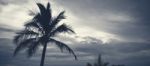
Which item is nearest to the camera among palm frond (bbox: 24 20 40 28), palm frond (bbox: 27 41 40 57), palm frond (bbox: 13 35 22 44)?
palm frond (bbox: 27 41 40 57)

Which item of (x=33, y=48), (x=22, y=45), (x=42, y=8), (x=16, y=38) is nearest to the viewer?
(x=33, y=48)

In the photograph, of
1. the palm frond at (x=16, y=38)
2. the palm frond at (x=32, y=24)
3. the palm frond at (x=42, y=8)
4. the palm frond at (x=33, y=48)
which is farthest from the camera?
the palm frond at (x=42, y=8)

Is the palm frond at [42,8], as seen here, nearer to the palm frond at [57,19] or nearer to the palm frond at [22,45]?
the palm frond at [57,19]

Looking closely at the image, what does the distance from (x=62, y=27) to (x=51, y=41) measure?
64.4 inches

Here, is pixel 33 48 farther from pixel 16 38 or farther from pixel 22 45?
pixel 16 38

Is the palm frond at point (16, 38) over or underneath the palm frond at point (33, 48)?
over

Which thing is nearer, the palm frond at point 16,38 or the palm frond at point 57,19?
the palm frond at point 16,38

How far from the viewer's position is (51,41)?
2189cm

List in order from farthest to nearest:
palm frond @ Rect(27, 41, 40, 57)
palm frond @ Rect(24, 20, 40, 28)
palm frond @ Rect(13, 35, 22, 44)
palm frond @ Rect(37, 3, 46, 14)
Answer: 1. palm frond @ Rect(37, 3, 46, 14)
2. palm frond @ Rect(24, 20, 40, 28)
3. palm frond @ Rect(13, 35, 22, 44)
4. palm frond @ Rect(27, 41, 40, 57)

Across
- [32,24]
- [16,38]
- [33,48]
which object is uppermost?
[32,24]

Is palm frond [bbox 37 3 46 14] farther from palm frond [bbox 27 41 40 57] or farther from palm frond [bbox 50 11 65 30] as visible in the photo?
palm frond [bbox 27 41 40 57]

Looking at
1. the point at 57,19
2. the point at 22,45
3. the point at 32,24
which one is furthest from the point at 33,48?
the point at 57,19

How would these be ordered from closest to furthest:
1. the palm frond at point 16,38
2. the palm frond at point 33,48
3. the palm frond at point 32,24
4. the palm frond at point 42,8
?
the palm frond at point 33,48
the palm frond at point 16,38
the palm frond at point 32,24
the palm frond at point 42,8

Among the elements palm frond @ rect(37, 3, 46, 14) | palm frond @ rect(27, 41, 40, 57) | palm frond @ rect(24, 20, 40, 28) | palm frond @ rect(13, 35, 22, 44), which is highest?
palm frond @ rect(37, 3, 46, 14)
